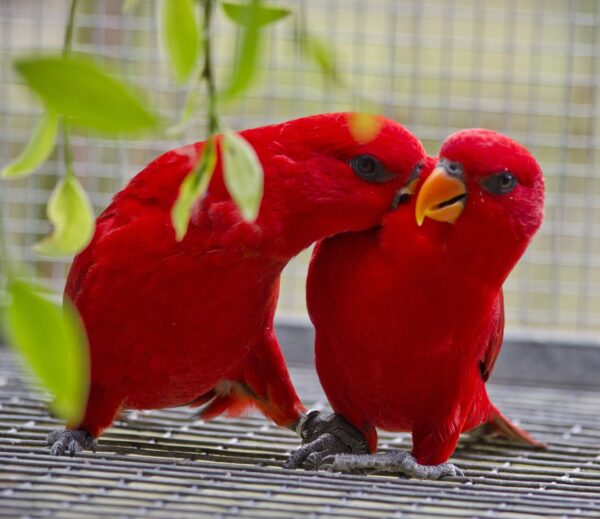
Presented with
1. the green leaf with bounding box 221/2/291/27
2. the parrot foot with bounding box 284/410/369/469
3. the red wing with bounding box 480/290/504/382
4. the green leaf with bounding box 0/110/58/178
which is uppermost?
the green leaf with bounding box 221/2/291/27

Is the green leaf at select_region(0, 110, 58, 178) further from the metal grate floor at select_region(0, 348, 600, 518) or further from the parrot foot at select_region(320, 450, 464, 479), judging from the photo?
the parrot foot at select_region(320, 450, 464, 479)

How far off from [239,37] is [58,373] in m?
0.19

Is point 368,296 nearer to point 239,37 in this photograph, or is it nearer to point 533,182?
point 533,182

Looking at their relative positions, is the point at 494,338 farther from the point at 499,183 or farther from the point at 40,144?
the point at 40,144

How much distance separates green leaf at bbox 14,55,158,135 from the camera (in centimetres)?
41

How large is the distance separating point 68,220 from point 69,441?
2.01 feet

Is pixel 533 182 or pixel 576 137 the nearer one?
pixel 533 182

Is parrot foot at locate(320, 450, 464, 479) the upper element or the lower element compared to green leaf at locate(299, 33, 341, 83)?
lower

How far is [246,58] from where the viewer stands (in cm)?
46

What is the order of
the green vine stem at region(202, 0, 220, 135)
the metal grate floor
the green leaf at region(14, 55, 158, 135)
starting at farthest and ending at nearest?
the metal grate floor → the green vine stem at region(202, 0, 220, 135) → the green leaf at region(14, 55, 158, 135)

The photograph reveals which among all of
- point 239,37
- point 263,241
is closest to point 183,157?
point 263,241

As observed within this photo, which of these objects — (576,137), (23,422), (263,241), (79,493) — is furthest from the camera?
(576,137)

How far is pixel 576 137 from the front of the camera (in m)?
2.21

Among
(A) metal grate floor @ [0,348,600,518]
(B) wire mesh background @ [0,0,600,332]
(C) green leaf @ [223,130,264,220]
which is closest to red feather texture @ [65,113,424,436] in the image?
(A) metal grate floor @ [0,348,600,518]
